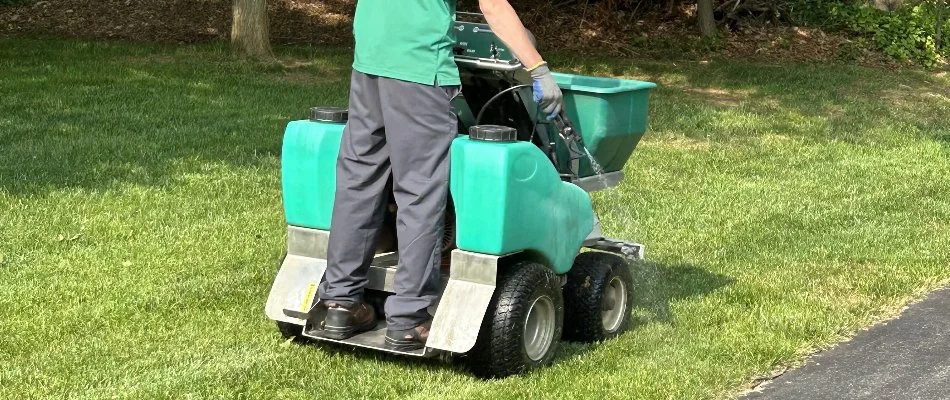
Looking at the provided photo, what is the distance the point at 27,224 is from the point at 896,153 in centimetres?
640

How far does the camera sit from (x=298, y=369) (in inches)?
191

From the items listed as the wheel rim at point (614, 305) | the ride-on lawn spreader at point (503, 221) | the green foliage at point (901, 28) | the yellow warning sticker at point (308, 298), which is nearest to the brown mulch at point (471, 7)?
the green foliage at point (901, 28)

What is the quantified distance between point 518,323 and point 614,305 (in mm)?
857

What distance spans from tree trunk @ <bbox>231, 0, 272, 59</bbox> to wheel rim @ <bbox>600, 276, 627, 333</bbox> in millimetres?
9628

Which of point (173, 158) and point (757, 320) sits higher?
point (757, 320)

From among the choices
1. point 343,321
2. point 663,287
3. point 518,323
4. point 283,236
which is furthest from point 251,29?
point 518,323

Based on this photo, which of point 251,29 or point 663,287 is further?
point 251,29

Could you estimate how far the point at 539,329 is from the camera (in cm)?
493

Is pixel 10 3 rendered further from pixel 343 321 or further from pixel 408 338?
pixel 408 338

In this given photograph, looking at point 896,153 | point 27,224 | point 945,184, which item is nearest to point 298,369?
point 27,224

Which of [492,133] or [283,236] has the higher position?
[492,133]

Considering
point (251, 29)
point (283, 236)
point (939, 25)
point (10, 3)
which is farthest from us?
point (10, 3)

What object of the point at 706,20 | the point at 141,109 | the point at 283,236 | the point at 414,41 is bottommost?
the point at 141,109

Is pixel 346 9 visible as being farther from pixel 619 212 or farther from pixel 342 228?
pixel 342 228
